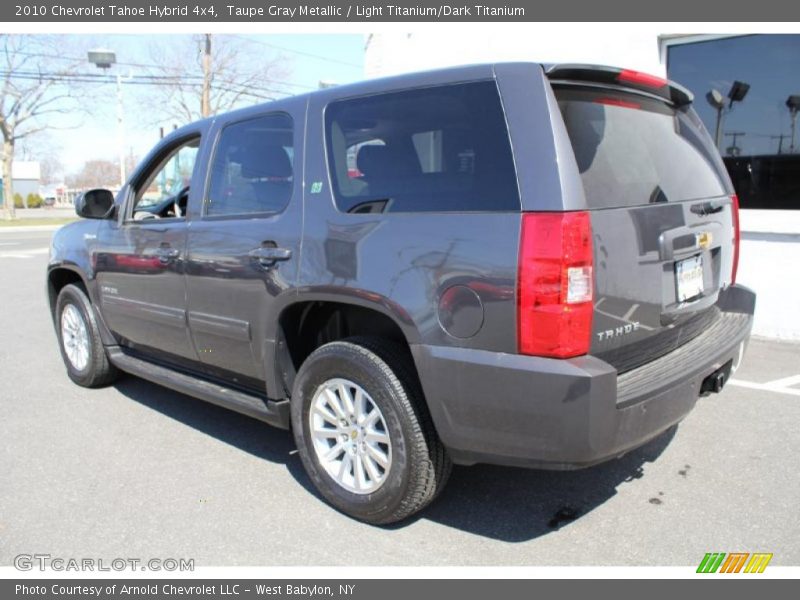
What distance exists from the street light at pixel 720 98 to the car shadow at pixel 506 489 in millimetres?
4605

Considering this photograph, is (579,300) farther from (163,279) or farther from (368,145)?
(163,279)

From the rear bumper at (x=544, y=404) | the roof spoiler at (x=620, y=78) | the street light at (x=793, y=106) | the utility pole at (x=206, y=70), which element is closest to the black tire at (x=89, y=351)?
the rear bumper at (x=544, y=404)

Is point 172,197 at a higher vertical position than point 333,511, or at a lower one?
higher

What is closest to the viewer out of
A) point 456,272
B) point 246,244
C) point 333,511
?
point 456,272

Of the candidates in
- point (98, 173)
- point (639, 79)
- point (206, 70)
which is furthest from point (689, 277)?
point (98, 173)

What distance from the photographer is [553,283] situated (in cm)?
233

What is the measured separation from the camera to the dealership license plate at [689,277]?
2852 mm

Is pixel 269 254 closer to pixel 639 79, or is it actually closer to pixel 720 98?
pixel 639 79

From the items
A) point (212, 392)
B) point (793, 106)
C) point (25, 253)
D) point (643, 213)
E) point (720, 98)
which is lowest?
point (212, 392)

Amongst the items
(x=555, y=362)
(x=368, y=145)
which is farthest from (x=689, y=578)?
(x=368, y=145)

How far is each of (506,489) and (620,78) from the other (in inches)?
81.2

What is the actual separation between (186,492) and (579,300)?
2.25 metres

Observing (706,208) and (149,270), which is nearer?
(706,208)

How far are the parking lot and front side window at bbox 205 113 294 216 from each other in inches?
58.0
